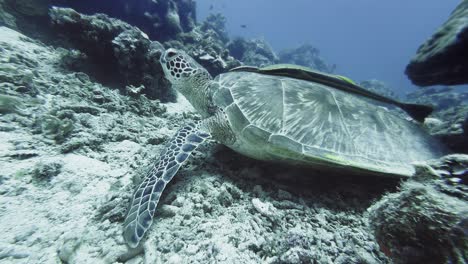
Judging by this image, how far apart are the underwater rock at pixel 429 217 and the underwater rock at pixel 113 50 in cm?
473

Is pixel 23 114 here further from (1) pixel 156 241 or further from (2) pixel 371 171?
(2) pixel 371 171

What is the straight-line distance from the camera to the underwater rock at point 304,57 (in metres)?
22.6

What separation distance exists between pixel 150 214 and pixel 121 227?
27 centimetres

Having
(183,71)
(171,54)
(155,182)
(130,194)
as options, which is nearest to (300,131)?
(155,182)

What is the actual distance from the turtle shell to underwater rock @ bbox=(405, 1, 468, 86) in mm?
1293

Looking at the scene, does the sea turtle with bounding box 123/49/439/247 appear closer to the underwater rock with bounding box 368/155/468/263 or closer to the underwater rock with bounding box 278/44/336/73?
the underwater rock with bounding box 368/155/468/263

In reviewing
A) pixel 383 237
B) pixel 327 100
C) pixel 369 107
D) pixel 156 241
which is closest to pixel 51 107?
pixel 156 241

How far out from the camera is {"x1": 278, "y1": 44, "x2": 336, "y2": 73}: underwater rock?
74.2 feet

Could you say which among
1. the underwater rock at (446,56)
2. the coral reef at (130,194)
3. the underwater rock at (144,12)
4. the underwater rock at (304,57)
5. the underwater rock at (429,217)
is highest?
the underwater rock at (304,57)

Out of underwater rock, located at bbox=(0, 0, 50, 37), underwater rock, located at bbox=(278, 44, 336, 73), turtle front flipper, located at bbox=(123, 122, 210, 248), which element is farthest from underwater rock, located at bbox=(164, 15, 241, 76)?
underwater rock, located at bbox=(278, 44, 336, 73)

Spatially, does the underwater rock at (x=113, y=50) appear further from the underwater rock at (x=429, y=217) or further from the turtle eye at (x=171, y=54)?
the underwater rock at (x=429, y=217)

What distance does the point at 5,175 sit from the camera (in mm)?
1749

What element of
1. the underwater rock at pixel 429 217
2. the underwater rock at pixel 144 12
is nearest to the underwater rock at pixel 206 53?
the underwater rock at pixel 144 12

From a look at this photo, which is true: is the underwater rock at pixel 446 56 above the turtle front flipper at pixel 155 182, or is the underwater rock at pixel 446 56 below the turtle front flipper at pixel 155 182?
above
